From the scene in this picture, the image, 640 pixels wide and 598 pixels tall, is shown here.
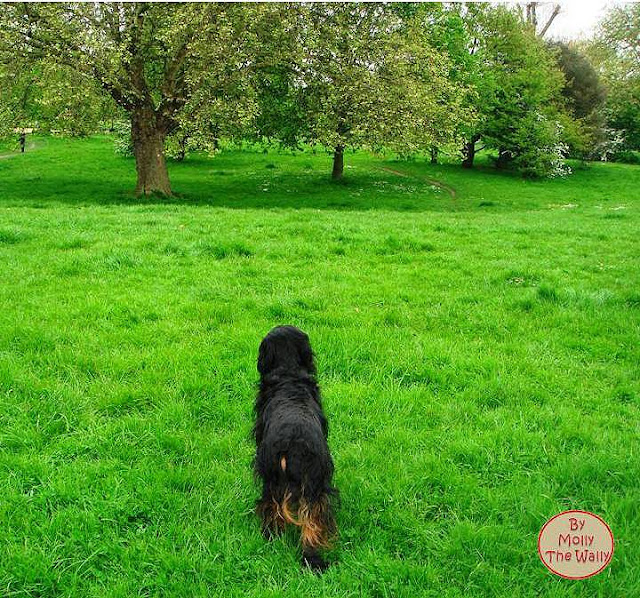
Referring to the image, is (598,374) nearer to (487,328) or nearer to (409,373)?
(487,328)

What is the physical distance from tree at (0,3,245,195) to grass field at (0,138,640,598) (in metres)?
7.37

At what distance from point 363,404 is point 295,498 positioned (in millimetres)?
2044

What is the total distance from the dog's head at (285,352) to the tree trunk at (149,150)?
17664mm

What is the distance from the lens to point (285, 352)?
396 cm

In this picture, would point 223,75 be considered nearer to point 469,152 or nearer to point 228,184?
point 228,184

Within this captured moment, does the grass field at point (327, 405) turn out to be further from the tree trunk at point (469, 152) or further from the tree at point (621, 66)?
the tree at point (621, 66)

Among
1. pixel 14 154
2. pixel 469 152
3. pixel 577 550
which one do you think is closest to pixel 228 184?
pixel 469 152

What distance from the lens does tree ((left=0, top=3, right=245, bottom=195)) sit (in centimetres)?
1617

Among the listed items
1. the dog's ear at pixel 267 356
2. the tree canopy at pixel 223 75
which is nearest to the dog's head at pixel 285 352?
the dog's ear at pixel 267 356

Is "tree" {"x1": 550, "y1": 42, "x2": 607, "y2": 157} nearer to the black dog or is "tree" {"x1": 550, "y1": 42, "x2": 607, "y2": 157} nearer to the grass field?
the grass field

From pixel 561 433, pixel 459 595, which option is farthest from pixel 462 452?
pixel 459 595

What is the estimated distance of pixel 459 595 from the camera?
3.13 m

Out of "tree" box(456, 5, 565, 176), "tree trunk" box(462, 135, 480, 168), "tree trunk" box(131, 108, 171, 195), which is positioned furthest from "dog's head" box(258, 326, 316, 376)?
"tree trunk" box(462, 135, 480, 168)

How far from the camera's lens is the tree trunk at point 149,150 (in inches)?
765
